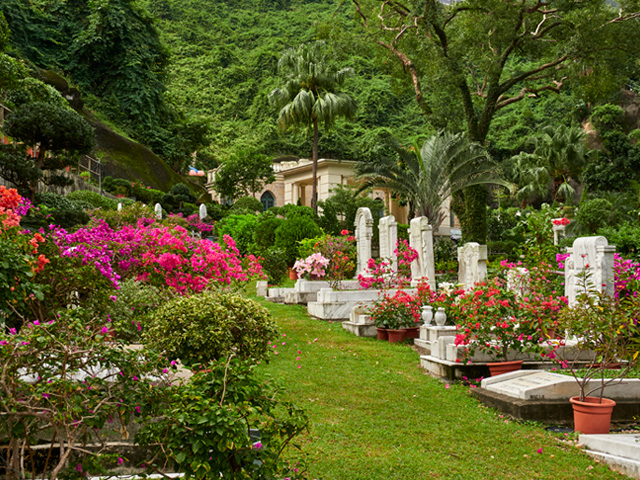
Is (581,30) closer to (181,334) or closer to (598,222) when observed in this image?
(598,222)

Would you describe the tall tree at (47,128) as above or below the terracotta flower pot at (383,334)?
above

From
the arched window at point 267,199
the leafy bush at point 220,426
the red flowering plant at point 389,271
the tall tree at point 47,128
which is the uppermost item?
the arched window at point 267,199

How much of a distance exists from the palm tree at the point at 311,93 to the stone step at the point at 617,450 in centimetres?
2371

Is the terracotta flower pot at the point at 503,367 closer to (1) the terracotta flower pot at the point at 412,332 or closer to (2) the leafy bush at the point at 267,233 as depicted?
(1) the terracotta flower pot at the point at 412,332

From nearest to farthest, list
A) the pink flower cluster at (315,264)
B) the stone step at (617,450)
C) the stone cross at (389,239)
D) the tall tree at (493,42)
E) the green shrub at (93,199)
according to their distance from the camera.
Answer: the stone step at (617,450) → the stone cross at (389,239) → the pink flower cluster at (315,264) → the tall tree at (493,42) → the green shrub at (93,199)

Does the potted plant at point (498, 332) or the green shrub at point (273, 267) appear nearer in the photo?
the potted plant at point (498, 332)

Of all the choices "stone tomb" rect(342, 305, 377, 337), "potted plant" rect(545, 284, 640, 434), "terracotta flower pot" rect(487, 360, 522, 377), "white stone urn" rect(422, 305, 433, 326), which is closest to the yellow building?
"stone tomb" rect(342, 305, 377, 337)

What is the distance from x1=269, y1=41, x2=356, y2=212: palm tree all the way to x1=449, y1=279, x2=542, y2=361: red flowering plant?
68.6 feet

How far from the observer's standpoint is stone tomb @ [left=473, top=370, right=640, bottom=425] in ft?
19.7

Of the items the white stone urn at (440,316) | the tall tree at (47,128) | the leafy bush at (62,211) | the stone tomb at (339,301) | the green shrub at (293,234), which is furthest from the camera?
the green shrub at (293,234)

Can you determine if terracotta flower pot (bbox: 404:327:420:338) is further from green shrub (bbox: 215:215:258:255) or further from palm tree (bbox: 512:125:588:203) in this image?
palm tree (bbox: 512:125:588:203)

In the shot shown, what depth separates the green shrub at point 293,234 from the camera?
20688 millimetres

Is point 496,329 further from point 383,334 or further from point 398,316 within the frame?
point 383,334

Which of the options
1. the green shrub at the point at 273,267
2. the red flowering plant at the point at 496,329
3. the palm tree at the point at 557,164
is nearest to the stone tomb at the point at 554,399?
the red flowering plant at the point at 496,329
